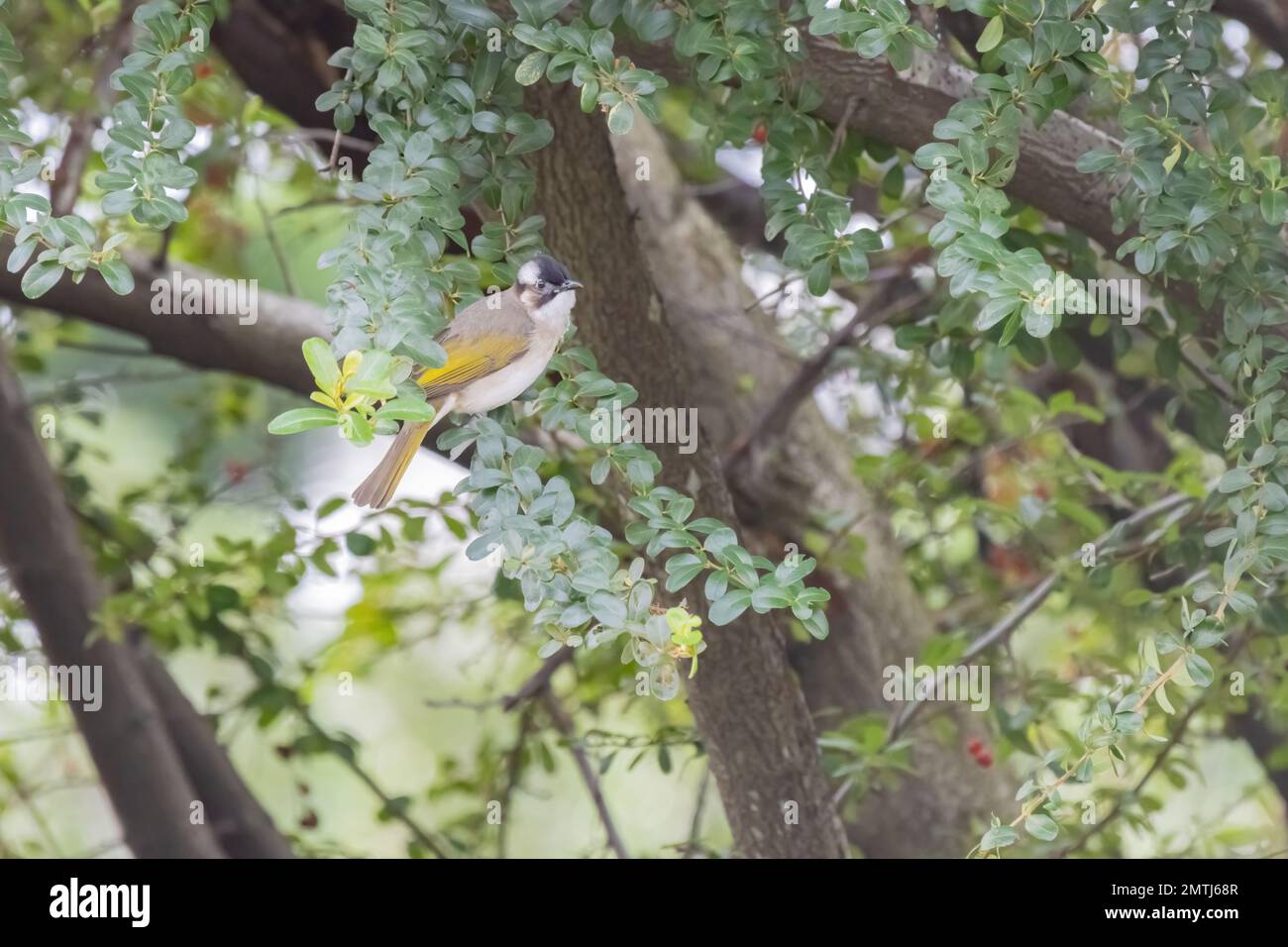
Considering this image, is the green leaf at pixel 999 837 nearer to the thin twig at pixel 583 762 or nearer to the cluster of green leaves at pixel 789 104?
the cluster of green leaves at pixel 789 104

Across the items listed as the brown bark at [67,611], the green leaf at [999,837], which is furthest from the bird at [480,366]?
the brown bark at [67,611]

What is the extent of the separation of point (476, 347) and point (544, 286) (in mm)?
183

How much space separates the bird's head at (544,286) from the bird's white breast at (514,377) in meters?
0.04

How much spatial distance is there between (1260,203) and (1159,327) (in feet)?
1.67

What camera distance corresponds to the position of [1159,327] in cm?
227

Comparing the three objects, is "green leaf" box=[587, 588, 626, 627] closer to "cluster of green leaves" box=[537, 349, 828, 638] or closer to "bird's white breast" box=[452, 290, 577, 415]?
"cluster of green leaves" box=[537, 349, 828, 638]

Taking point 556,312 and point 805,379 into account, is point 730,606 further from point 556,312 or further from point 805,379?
point 805,379

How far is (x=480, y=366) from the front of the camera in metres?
1.73

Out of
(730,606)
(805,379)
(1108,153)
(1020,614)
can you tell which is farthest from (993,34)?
(805,379)

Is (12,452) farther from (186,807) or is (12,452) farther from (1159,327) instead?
(1159,327)

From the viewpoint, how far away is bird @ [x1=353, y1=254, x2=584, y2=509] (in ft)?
5.64

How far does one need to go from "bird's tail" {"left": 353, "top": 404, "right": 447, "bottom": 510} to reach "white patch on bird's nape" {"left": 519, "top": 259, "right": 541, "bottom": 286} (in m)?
0.21
